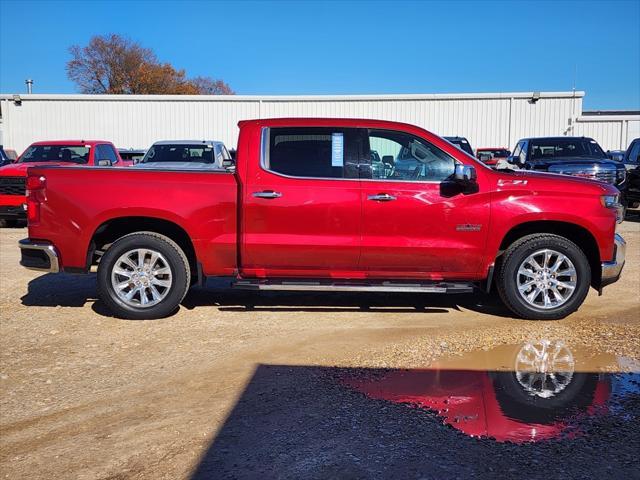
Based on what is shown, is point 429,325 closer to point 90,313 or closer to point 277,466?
point 277,466

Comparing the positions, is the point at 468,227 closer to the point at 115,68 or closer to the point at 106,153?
Answer: the point at 106,153

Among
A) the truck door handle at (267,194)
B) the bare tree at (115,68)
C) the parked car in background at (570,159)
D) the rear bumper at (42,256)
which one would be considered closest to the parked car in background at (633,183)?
the parked car in background at (570,159)

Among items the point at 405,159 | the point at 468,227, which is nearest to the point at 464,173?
the point at 468,227

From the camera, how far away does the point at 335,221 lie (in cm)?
598

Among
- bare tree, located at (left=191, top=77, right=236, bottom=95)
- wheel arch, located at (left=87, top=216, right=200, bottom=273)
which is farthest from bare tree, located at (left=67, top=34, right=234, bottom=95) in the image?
wheel arch, located at (left=87, top=216, right=200, bottom=273)

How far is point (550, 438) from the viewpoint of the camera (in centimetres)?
363

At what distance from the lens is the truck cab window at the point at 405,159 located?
6.07 meters

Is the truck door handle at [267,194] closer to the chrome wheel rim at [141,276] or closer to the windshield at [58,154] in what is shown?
the chrome wheel rim at [141,276]

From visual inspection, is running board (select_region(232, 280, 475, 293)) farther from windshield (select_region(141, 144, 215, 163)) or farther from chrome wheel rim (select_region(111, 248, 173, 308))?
windshield (select_region(141, 144, 215, 163))

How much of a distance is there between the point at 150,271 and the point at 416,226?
8.89 ft

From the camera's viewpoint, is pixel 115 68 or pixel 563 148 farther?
pixel 115 68

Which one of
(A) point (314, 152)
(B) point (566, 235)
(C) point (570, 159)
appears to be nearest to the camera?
(A) point (314, 152)

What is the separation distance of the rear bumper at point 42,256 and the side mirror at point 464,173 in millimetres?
4041

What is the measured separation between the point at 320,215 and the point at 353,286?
76 centimetres
